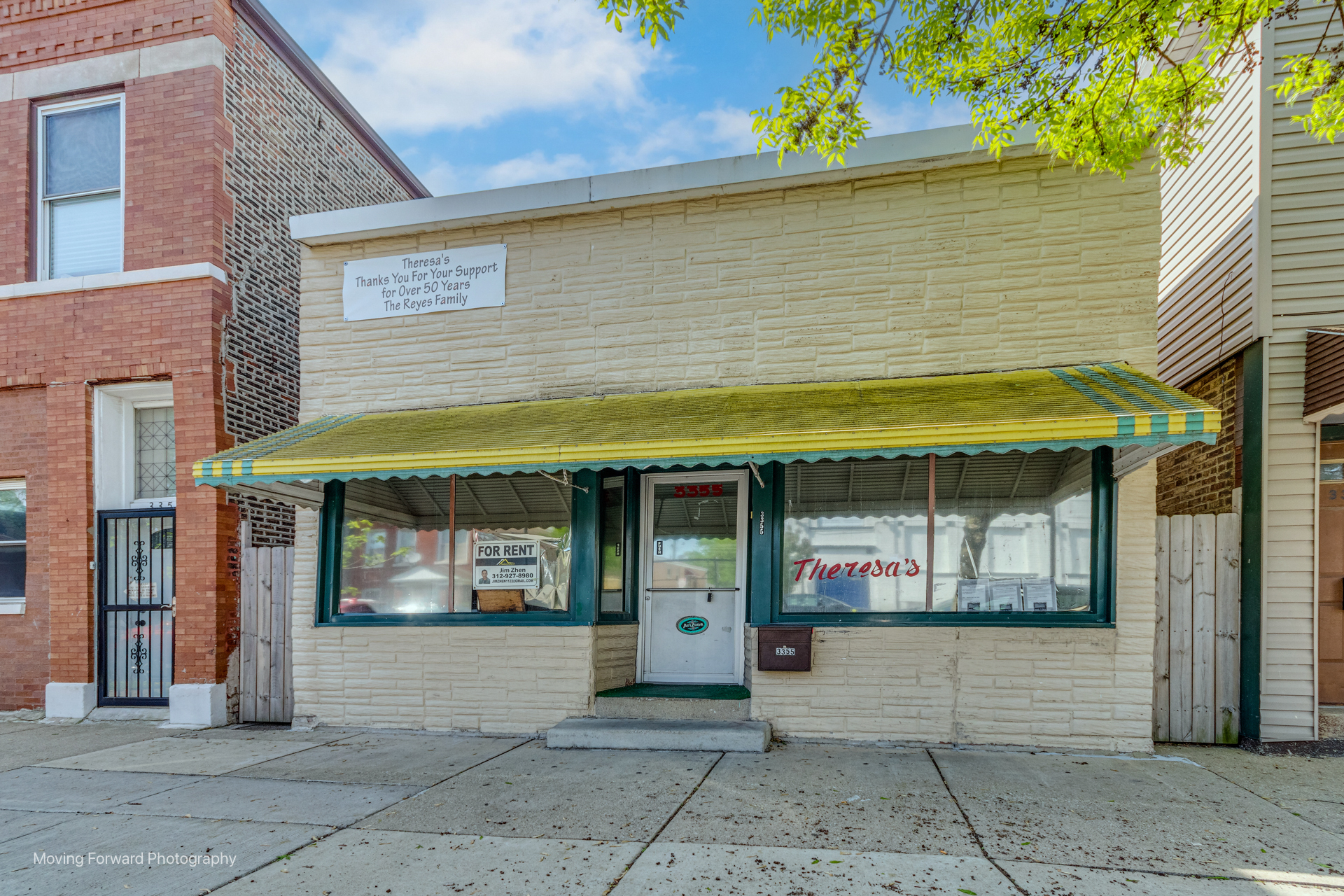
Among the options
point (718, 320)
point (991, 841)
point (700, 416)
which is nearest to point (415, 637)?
point (700, 416)

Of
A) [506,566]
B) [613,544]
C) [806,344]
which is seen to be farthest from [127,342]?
[806,344]

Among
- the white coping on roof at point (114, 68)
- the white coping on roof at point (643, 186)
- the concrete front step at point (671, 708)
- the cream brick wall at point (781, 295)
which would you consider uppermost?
the white coping on roof at point (114, 68)

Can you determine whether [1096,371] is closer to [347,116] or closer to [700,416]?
[700,416]

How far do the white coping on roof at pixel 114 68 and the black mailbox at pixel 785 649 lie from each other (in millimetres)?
8303

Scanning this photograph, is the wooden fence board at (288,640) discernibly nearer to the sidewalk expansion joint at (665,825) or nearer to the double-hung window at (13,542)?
the double-hung window at (13,542)

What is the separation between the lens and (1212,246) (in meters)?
7.36

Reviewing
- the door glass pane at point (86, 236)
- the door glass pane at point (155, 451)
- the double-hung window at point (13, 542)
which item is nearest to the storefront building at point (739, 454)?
the door glass pane at point (155, 451)

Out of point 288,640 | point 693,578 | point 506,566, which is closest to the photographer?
point 506,566

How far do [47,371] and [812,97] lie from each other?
849 cm

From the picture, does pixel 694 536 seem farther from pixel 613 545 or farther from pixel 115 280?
pixel 115 280

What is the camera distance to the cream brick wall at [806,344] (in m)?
6.24

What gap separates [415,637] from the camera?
7.28 metres

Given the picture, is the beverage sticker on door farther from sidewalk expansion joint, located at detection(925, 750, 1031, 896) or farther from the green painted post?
sidewalk expansion joint, located at detection(925, 750, 1031, 896)

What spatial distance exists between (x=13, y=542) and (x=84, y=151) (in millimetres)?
4461
